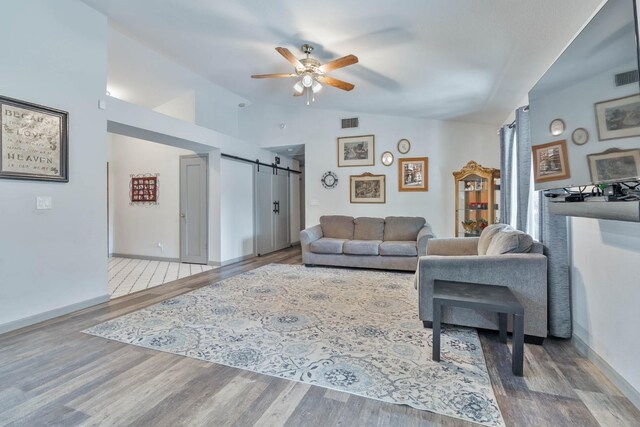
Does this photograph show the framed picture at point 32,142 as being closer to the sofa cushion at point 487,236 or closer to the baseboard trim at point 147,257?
the baseboard trim at point 147,257

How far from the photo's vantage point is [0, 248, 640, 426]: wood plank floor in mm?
1534

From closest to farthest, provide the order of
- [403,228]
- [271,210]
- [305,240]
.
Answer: [305,240] < [403,228] < [271,210]

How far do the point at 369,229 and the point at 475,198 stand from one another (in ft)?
6.18

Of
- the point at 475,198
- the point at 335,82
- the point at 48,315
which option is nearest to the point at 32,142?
the point at 48,315

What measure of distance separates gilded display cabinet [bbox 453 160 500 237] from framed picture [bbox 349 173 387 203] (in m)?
1.37

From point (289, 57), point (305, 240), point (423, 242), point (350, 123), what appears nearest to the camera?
point (289, 57)

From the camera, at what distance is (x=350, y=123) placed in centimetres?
611

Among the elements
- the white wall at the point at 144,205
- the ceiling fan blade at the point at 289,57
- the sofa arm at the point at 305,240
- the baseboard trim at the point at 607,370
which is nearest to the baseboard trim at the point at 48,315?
the white wall at the point at 144,205

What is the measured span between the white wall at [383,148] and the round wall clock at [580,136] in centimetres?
405

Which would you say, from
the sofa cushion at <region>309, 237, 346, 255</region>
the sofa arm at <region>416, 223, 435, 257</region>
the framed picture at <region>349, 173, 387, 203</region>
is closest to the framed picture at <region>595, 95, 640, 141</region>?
the sofa arm at <region>416, 223, 435, 257</region>

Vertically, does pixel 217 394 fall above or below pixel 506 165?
below

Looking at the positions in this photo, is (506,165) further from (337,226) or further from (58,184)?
(58,184)

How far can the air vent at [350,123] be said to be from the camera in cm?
608

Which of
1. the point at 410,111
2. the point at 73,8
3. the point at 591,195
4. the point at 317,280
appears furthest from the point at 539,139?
the point at 73,8
